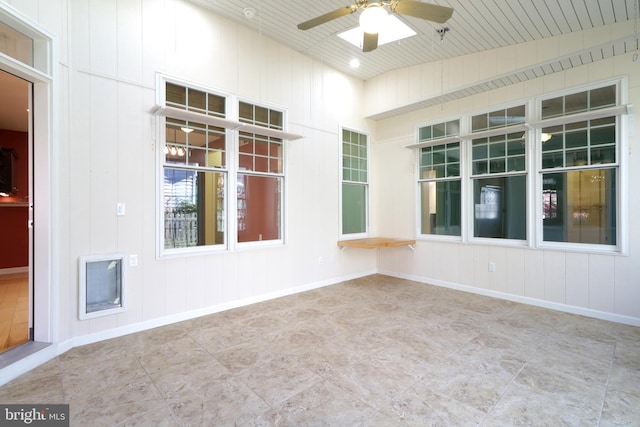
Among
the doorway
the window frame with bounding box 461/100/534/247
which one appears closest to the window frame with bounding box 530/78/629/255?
the window frame with bounding box 461/100/534/247

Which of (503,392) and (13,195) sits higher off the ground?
(13,195)

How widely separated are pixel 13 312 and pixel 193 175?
259 cm

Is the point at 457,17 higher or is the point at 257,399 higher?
the point at 457,17

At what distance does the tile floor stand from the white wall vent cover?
13.7 inches

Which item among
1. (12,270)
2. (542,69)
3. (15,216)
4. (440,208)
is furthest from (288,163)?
(12,270)

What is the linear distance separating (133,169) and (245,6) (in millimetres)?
Result: 2329

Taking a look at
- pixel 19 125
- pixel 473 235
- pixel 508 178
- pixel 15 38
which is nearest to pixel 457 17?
pixel 508 178

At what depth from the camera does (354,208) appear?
19.1 ft

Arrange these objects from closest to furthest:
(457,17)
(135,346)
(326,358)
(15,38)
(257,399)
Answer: (257,399) → (15,38) → (326,358) → (135,346) → (457,17)

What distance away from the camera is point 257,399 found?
7.02ft

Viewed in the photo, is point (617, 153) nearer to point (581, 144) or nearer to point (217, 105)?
point (581, 144)

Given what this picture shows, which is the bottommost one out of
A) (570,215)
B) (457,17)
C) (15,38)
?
(570,215)

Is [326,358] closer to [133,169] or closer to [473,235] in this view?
[133,169]

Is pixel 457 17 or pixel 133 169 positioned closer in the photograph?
pixel 133 169
